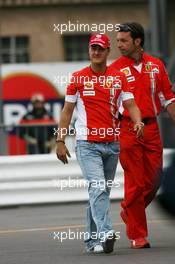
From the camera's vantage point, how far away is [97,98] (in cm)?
976

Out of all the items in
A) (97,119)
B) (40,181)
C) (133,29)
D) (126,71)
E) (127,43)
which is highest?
(133,29)

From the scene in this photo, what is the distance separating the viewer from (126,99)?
387 inches

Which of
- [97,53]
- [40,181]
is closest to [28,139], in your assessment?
[40,181]

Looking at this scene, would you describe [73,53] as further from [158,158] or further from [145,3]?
[158,158]

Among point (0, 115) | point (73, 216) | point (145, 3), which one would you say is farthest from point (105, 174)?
point (145, 3)

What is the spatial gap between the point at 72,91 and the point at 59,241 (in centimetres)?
195

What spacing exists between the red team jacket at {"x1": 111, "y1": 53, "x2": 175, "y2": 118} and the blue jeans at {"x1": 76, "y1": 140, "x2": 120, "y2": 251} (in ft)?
1.41

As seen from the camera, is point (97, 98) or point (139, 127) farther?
point (97, 98)

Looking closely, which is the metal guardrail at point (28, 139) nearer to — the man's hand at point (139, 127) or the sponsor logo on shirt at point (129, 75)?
the sponsor logo on shirt at point (129, 75)

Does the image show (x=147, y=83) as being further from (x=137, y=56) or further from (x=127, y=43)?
(x=127, y=43)

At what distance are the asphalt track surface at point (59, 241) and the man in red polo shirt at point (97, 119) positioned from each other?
319mm

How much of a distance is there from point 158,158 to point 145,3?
23547 mm

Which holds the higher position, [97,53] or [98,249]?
[97,53]

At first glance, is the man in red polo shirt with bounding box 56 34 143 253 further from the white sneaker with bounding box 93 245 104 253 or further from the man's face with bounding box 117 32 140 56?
the man's face with bounding box 117 32 140 56
